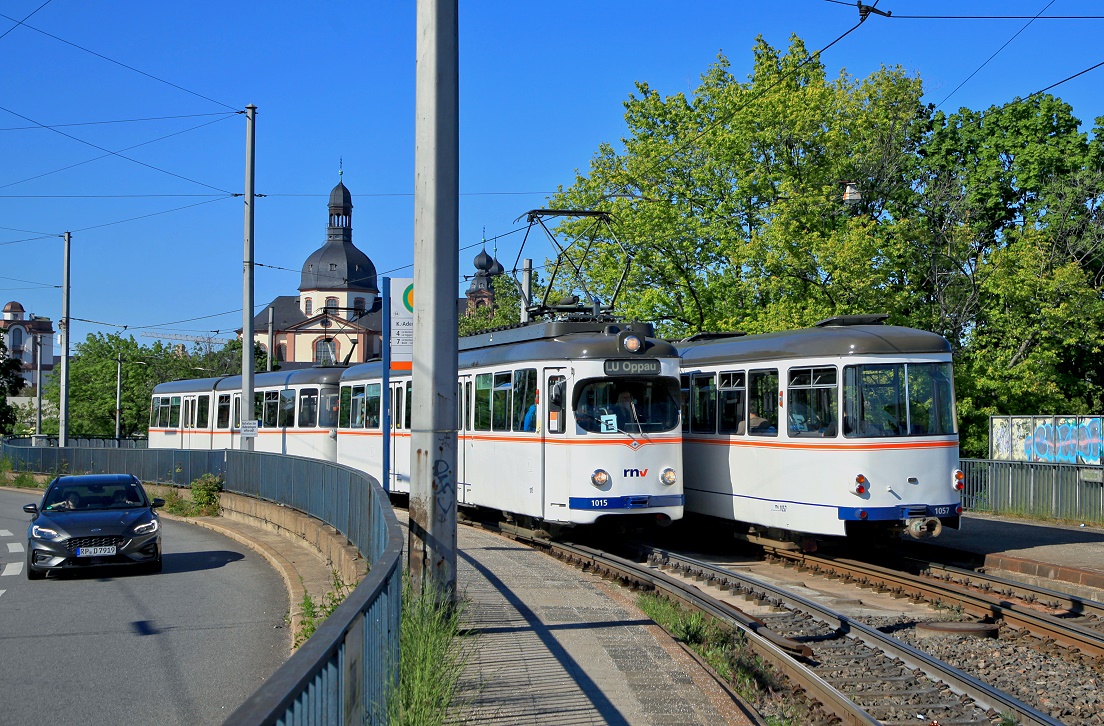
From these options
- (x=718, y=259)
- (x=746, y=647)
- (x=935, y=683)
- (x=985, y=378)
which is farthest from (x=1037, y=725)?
(x=718, y=259)

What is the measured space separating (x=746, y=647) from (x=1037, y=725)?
Answer: 104 inches

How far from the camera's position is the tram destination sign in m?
16.0

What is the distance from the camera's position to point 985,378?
28.9m

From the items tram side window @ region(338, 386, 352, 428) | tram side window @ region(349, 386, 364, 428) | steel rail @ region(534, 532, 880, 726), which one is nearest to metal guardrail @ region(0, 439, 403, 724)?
steel rail @ region(534, 532, 880, 726)

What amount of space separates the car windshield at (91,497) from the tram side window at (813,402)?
389 inches

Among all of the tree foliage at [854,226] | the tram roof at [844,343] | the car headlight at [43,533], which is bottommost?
the car headlight at [43,533]

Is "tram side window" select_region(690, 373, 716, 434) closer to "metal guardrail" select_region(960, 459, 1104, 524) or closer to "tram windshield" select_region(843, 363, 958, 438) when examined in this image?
"tram windshield" select_region(843, 363, 958, 438)

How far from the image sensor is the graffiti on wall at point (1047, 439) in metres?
21.4

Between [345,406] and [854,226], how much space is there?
1322cm

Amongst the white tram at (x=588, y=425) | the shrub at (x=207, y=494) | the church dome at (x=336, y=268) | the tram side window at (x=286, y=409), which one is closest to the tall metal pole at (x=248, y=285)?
the shrub at (x=207, y=494)

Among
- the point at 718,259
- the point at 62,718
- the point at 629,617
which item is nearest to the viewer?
the point at 62,718

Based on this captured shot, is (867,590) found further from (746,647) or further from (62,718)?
(62,718)

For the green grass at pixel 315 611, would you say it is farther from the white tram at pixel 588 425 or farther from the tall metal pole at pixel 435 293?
the white tram at pixel 588 425

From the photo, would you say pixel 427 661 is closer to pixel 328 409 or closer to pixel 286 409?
pixel 328 409
